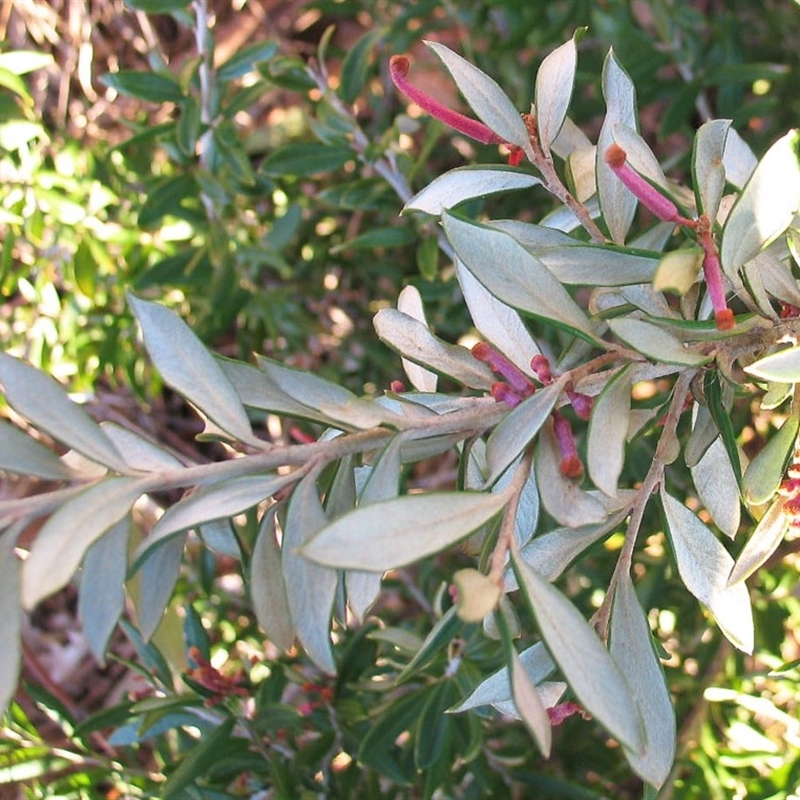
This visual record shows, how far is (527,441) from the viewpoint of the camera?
14.7 inches

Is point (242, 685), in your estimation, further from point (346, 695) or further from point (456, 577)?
point (456, 577)

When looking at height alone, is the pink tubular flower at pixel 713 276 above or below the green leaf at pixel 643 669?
above

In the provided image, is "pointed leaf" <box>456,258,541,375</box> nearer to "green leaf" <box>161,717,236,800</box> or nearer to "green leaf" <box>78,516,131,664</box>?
A: "green leaf" <box>78,516,131,664</box>

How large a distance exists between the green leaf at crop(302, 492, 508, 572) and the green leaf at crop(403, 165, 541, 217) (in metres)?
0.18

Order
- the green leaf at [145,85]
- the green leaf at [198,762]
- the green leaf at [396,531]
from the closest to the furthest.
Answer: the green leaf at [396,531]
the green leaf at [198,762]
the green leaf at [145,85]

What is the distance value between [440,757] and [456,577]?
395mm

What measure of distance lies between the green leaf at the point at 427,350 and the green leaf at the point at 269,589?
0.10 metres

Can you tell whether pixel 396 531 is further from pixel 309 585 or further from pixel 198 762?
pixel 198 762

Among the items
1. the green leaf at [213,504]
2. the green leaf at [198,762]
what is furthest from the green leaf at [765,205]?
the green leaf at [198,762]

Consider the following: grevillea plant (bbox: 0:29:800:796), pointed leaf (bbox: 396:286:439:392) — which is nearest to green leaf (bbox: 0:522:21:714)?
grevillea plant (bbox: 0:29:800:796)

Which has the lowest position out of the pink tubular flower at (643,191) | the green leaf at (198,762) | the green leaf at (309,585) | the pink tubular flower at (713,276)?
the green leaf at (198,762)

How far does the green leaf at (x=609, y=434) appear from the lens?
1.23ft

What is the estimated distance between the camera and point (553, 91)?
47 cm

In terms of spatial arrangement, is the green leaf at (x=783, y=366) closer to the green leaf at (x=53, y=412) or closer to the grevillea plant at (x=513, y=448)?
the grevillea plant at (x=513, y=448)
